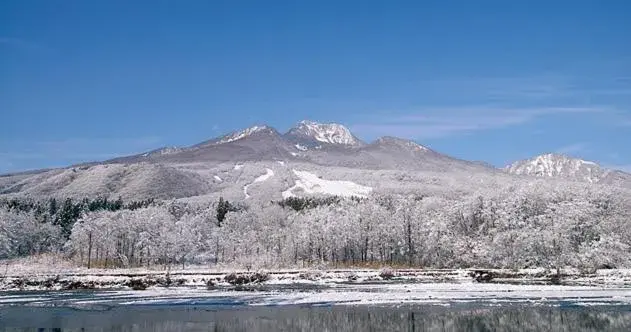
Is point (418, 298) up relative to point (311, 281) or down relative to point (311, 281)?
up

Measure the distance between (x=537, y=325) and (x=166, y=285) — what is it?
188 ft

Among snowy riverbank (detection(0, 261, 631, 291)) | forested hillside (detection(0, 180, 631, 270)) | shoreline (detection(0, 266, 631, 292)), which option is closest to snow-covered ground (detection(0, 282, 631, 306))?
snowy riverbank (detection(0, 261, 631, 291))

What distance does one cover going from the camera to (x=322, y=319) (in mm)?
40188

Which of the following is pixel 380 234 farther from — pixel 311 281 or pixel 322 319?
pixel 322 319

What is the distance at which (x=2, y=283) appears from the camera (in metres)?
88.6

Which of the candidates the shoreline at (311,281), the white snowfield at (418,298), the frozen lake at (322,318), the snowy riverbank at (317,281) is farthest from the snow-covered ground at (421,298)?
the shoreline at (311,281)

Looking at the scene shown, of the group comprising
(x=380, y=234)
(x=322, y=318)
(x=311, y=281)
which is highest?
(x=380, y=234)

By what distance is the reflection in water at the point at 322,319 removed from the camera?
35.9 metres

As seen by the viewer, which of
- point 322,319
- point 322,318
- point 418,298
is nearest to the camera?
point 322,319

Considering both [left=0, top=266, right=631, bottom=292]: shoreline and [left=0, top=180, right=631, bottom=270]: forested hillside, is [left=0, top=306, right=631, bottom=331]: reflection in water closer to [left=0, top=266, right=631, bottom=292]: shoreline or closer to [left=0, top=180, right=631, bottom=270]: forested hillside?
[left=0, top=266, right=631, bottom=292]: shoreline

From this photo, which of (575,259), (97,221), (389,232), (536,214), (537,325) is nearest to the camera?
(537,325)

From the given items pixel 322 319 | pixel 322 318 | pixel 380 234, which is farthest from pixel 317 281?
pixel 380 234

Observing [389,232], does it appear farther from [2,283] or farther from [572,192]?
[2,283]

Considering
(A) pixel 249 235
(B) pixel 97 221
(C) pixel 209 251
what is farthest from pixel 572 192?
(B) pixel 97 221
